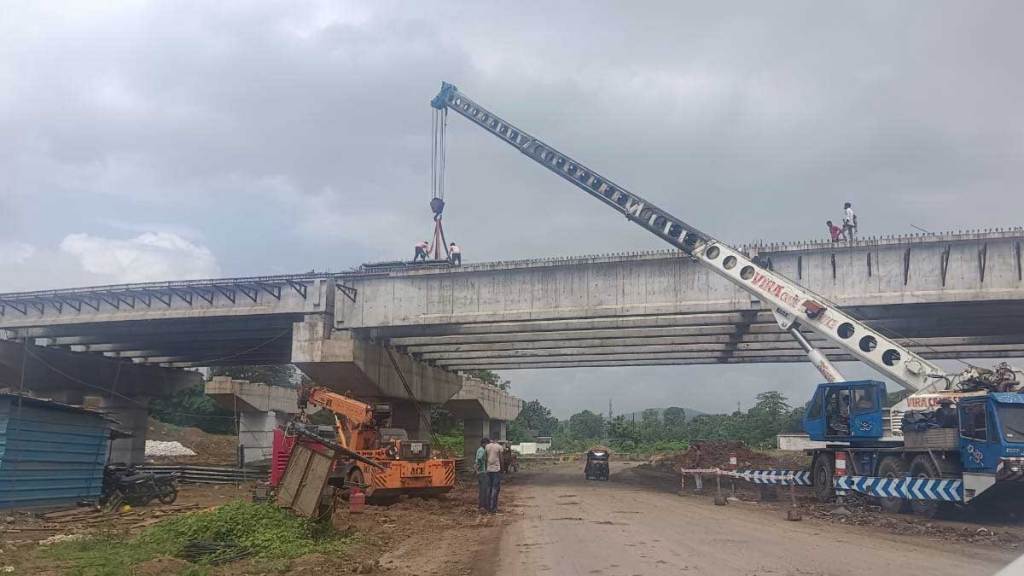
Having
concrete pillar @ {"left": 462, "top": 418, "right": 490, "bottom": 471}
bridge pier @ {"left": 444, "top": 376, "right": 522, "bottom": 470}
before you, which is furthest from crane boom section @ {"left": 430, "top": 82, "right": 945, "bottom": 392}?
concrete pillar @ {"left": 462, "top": 418, "right": 490, "bottom": 471}

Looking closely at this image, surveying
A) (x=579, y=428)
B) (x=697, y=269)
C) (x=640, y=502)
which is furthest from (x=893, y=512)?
(x=579, y=428)

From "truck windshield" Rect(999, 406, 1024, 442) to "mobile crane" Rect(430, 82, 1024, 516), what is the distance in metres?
0.02

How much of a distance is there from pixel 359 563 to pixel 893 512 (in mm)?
13053

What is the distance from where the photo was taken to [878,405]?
1889cm

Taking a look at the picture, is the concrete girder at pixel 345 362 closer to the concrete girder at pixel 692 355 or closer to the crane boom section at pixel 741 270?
the concrete girder at pixel 692 355

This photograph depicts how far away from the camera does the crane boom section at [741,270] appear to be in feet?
61.4

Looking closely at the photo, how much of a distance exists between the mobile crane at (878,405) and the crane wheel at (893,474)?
0.02m

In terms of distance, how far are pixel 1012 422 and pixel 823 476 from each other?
6053mm

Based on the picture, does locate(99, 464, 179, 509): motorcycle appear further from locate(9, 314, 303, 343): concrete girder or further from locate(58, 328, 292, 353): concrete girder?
locate(58, 328, 292, 353): concrete girder

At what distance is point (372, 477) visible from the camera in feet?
60.0

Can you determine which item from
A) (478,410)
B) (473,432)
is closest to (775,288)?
(478,410)

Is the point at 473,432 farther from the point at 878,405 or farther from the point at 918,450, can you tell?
the point at 918,450

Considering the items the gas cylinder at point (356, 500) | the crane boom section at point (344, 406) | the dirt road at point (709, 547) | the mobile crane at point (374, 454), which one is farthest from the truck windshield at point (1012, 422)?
the crane boom section at point (344, 406)

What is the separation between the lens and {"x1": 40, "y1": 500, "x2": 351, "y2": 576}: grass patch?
1025cm
